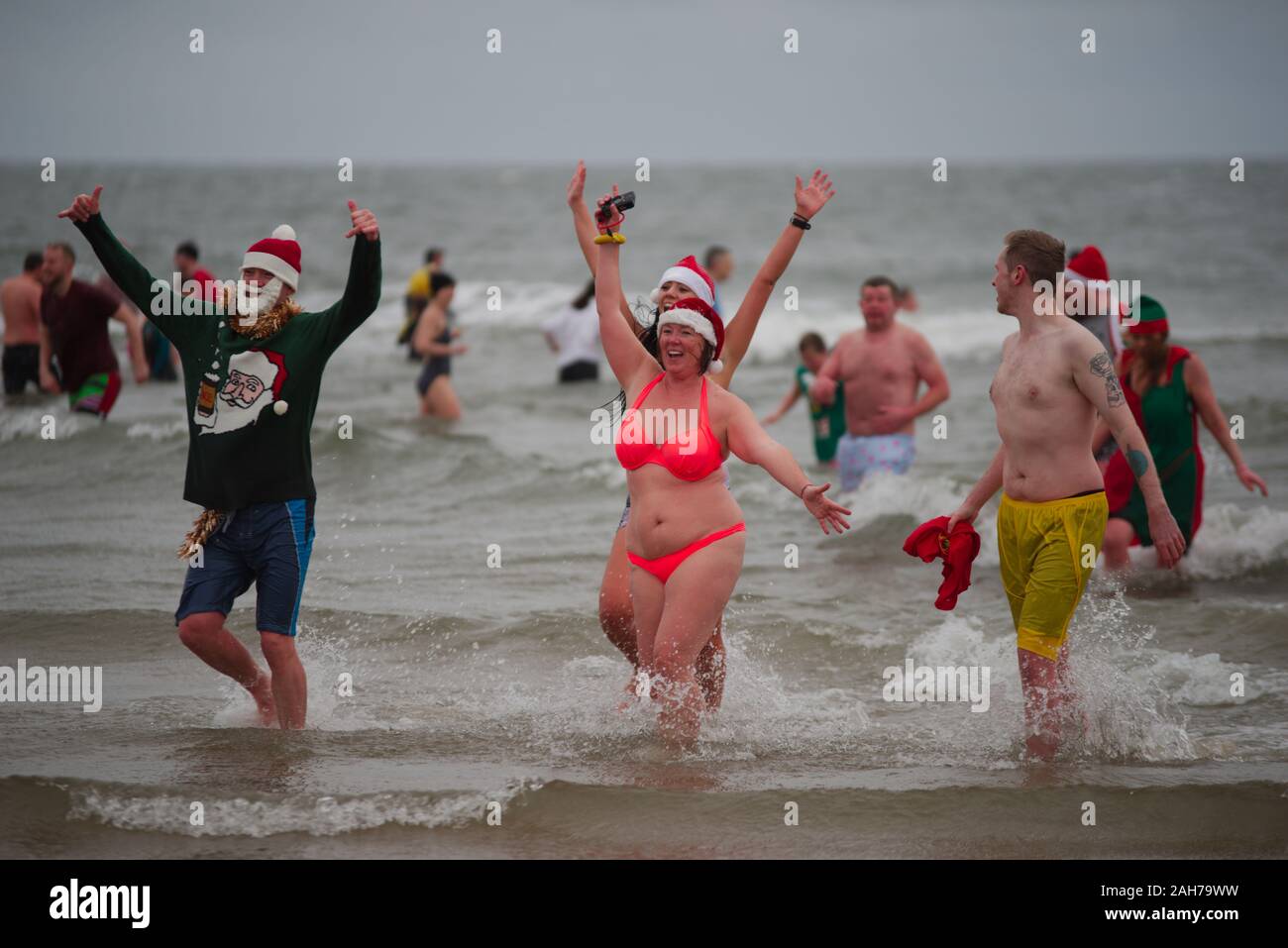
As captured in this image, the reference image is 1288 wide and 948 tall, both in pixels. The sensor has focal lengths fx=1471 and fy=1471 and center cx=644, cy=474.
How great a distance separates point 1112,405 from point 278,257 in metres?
3.25

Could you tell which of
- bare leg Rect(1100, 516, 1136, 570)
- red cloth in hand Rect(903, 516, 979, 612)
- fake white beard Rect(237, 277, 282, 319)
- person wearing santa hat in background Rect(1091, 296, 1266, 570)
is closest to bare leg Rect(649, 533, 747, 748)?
red cloth in hand Rect(903, 516, 979, 612)

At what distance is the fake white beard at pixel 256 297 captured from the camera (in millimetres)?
5672

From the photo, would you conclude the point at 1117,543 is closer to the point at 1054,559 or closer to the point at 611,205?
the point at 1054,559

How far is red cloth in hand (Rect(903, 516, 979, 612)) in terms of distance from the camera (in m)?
5.98

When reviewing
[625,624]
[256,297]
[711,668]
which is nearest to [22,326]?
[256,297]

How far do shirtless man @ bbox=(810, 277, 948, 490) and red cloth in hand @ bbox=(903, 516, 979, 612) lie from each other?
4.63 m

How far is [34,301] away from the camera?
1448 centimetres

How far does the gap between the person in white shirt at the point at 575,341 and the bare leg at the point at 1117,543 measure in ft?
33.9

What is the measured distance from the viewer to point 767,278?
231 inches

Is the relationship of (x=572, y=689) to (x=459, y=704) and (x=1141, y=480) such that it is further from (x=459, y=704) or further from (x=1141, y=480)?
(x=1141, y=480)

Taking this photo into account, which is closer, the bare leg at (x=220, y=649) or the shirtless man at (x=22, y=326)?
the bare leg at (x=220, y=649)

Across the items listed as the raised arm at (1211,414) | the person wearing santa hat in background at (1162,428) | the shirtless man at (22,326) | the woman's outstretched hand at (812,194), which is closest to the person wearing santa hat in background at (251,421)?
the woman's outstretched hand at (812,194)

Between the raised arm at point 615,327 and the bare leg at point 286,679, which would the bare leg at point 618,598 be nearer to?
the raised arm at point 615,327
